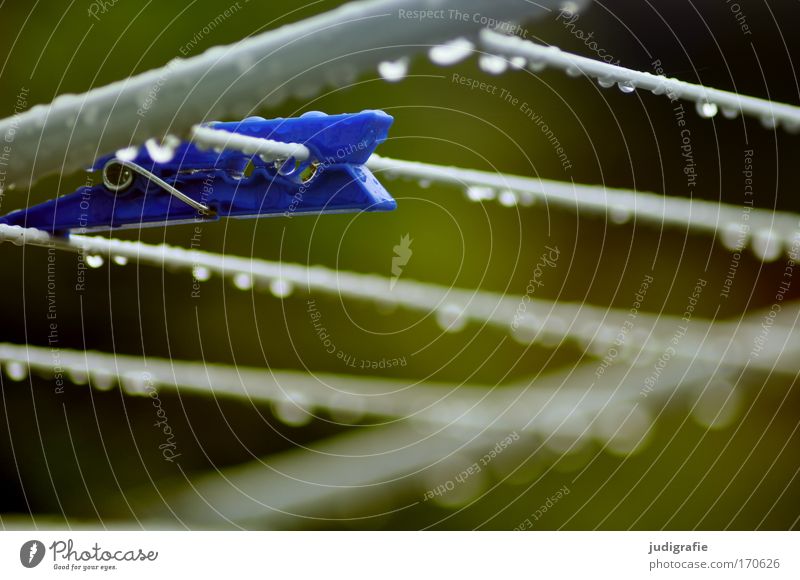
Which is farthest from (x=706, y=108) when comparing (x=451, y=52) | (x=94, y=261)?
(x=94, y=261)

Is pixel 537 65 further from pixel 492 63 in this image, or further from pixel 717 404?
pixel 717 404

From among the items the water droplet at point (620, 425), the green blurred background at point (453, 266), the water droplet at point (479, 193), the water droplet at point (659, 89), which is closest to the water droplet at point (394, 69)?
the green blurred background at point (453, 266)

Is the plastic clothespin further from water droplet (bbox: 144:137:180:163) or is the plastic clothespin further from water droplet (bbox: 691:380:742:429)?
water droplet (bbox: 691:380:742:429)

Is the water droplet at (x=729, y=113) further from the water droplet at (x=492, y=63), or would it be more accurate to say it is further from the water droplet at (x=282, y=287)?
the water droplet at (x=282, y=287)

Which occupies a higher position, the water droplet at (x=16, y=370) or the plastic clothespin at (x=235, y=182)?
the plastic clothespin at (x=235, y=182)

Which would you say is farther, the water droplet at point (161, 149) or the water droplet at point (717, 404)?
the water droplet at point (717, 404)

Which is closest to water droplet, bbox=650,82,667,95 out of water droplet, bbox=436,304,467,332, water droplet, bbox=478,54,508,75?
water droplet, bbox=478,54,508,75

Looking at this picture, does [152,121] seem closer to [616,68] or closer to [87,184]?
[87,184]
